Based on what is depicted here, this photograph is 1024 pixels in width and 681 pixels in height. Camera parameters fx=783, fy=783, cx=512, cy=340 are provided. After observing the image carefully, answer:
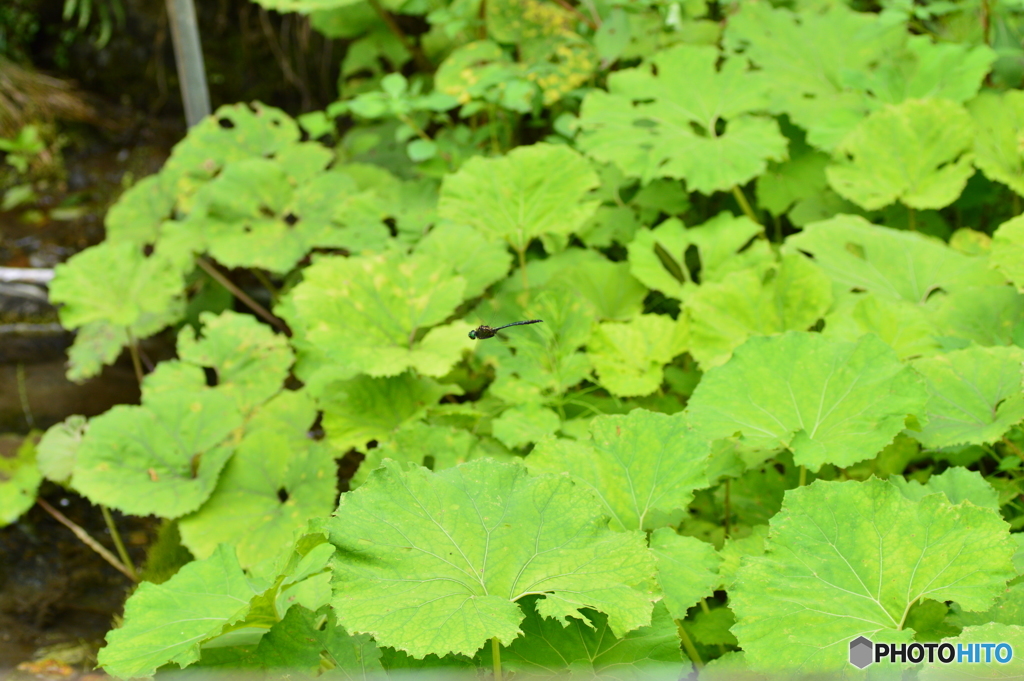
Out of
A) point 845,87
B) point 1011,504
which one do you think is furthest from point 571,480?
point 845,87

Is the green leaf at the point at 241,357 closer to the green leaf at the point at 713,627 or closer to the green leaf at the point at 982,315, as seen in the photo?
the green leaf at the point at 713,627

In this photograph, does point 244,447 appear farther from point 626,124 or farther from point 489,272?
point 626,124

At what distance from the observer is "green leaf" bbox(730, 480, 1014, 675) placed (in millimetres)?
1041

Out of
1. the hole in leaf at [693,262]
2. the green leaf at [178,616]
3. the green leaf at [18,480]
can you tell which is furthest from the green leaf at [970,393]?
the green leaf at [18,480]

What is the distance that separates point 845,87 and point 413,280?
5.00ft

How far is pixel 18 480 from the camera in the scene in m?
2.52

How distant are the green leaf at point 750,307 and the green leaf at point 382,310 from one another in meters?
0.56

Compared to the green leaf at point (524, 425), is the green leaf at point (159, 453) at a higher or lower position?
lower

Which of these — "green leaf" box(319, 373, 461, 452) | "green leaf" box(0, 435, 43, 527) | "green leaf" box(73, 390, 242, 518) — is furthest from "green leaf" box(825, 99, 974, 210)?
"green leaf" box(0, 435, 43, 527)

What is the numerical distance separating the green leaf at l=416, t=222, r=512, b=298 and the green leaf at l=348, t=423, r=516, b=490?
54cm

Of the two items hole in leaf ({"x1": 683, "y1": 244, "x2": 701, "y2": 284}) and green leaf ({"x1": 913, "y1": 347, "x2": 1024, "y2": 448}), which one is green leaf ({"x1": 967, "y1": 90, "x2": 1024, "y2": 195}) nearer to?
hole in leaf ({"x1": 683, "y1": 244, "x2": 701, "y2": 284})

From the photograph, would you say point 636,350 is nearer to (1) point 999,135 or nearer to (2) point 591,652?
(2) point 591,652

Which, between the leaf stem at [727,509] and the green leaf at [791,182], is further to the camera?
the green leaf at [791,182]

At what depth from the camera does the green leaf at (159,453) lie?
6.23 ft
